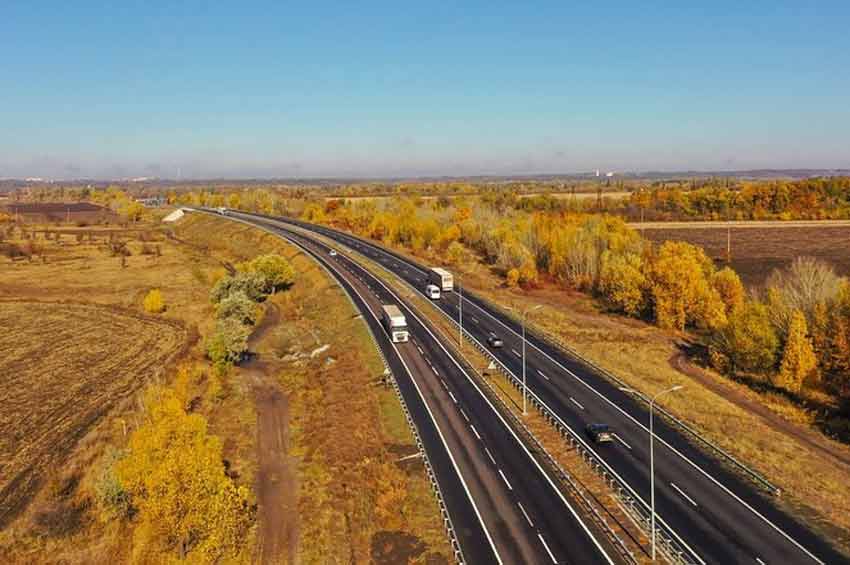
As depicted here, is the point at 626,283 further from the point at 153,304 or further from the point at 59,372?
the point at 59,372

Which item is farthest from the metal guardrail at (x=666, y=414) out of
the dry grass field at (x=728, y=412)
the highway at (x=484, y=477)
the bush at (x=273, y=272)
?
the bush at (x=273, y=272)

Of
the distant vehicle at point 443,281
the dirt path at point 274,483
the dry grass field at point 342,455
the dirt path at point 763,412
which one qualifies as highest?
the distant vehicle at point 443,281

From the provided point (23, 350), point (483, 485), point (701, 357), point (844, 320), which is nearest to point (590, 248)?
point (701, 357)

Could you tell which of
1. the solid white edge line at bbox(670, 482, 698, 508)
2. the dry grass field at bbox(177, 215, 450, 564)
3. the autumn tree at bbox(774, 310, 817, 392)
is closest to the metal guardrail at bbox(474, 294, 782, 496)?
the solid white edge line at bbox(670, 482, 698, 508)

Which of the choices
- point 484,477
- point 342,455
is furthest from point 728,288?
point 342,455

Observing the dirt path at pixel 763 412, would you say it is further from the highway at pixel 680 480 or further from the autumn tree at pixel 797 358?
the highway at pixel 680 480

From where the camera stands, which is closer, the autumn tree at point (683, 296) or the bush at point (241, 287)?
the autumn tree at point (683, 296)
